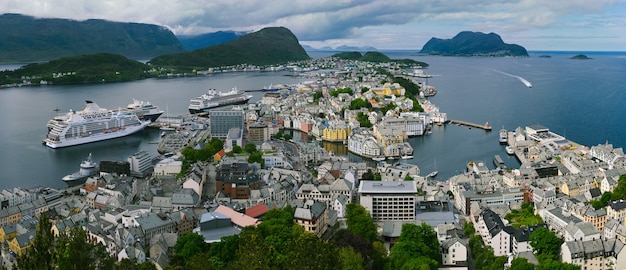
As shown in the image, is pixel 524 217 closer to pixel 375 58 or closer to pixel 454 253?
pixel 454 253

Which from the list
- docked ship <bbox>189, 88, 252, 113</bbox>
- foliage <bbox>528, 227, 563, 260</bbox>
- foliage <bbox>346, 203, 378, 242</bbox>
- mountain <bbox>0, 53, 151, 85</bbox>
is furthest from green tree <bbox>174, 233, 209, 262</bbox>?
mountain <bbox>0, 53, 151, 85</bbox>

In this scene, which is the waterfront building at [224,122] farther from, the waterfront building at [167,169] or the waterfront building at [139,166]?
the waterfront building at [167,169]

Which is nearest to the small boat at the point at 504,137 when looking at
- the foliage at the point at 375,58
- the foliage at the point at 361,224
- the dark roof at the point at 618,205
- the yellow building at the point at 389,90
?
the dark roof at the point at 618,205

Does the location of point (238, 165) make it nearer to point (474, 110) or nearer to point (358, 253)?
point (358, 253)

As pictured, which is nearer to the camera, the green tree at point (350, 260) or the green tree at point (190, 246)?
the green tree at point (350, 260)

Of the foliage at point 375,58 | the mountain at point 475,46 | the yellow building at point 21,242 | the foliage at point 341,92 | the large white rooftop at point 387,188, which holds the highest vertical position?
the mountain at point 475,46

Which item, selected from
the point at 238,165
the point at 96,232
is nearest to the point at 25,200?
the point at 96,232

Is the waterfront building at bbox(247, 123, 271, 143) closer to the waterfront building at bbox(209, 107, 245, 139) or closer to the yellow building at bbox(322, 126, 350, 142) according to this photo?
the waterfront building at bbox(209, 107, 245, 139)
